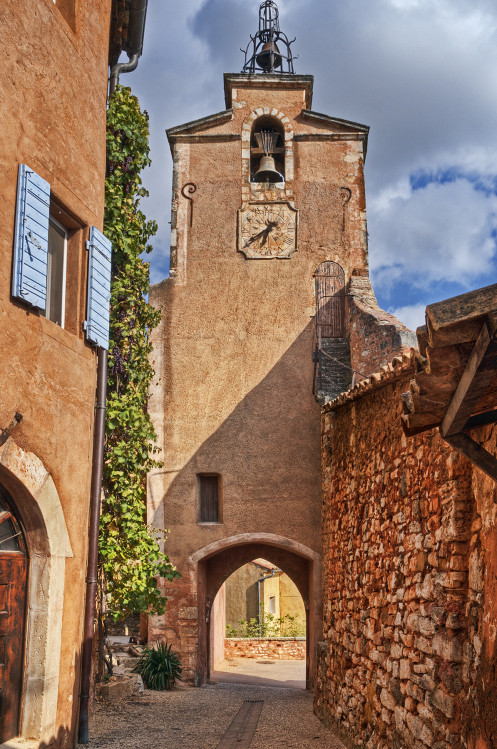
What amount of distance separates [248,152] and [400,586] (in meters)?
9.93

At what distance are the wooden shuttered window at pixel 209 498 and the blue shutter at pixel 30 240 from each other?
7.66 m

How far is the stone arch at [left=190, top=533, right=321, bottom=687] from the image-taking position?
12.2m

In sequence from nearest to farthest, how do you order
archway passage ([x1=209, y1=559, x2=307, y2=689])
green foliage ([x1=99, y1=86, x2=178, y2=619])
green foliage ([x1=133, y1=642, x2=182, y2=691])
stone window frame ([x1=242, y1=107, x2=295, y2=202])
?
green foliage ([x1=99, y1=86, x2=178, y2=619])
green foliage ([x1=133, y1=642, x2=182, y2=691])
stone window frame ([x1=242, y1=107, x2=295, y2=202])
archway passage ([x1=209, y1=559, x2=307, y2=689])

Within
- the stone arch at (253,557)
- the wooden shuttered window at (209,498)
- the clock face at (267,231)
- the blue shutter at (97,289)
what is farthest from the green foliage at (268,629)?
the blue shutter at (97,289)

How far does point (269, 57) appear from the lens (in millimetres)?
15086

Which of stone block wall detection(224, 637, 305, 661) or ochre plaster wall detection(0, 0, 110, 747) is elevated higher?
ochre plaster wall detection(0, 0, 110, 747)

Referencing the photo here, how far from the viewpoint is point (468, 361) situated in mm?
2727

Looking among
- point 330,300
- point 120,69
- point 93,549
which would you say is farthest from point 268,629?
point 120,69

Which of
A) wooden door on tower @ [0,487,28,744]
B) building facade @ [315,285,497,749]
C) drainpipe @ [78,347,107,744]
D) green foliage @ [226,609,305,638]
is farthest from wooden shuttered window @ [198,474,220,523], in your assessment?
green foliage @ [226,609,305,638]

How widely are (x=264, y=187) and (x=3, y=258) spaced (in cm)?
912

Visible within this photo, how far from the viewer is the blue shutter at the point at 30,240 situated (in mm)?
5164

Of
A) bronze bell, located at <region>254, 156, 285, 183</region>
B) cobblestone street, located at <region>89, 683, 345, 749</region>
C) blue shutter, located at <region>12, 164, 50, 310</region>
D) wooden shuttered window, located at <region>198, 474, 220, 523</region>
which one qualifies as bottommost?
cobblestone street, located at <region>89, 683, 345, 749</region>

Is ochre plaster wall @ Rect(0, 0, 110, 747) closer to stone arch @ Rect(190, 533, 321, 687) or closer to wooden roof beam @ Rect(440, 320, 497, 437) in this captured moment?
wooden roof beam @ Rect(440, 320, 497, 437)

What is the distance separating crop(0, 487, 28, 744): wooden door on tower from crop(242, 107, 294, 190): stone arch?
950 centimetres
